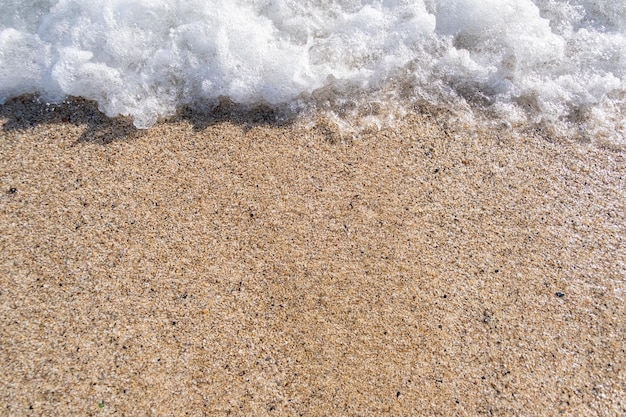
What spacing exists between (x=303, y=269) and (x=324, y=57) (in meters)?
1.26

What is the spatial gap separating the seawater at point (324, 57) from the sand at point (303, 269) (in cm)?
16

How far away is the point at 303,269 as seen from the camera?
7.25 ft

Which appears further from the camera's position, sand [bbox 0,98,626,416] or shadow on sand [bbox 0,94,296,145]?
shadow on sand [bbox 0,94,296,145]

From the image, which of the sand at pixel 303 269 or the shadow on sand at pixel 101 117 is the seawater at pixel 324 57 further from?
the sand at pixel 303 269

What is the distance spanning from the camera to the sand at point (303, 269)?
6.59ft

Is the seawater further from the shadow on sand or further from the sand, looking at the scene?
the sand

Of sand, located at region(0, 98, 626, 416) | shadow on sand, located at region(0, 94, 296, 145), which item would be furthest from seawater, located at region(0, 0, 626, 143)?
sand, located at region(0, 98, 626, 416)

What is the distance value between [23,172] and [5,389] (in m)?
1.01

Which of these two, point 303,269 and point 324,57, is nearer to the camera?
point 303,269

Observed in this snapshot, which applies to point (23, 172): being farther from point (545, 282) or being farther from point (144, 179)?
point (545, 282)

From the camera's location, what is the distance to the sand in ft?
6.59

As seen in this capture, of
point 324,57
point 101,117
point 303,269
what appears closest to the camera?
point 303,269

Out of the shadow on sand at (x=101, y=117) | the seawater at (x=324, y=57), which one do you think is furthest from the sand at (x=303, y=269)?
the seawater at (x=324, y=57)

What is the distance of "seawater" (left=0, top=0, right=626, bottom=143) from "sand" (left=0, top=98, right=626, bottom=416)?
16 cm
